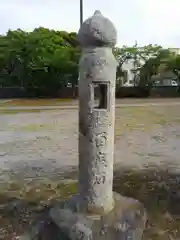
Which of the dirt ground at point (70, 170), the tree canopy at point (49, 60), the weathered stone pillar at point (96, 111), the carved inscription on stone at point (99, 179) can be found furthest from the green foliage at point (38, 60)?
the carved inscription on stone at point (99, 179)

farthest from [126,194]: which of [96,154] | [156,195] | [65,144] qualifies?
[65,144]

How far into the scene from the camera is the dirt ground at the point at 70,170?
161 inches

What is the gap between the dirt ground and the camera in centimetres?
408

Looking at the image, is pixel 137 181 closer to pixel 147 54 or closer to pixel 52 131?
pixel 52 131

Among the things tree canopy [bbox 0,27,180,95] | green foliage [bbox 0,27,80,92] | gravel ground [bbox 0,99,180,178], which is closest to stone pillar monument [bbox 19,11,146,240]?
gravel ground [bbox 0,99,180,178]

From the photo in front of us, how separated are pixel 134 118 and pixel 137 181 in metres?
8.18

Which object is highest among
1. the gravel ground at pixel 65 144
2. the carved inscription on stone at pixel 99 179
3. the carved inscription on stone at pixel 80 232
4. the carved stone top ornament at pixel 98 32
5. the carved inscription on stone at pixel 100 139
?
the carved stone top ornament at pixel 98 32

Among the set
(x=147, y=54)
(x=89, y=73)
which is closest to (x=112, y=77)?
(x=89, y=73)

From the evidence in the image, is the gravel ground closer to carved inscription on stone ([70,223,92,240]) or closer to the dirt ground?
the dirt ground

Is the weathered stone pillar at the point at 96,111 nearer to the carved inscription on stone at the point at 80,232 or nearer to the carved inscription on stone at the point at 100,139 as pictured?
the carved inscription on stone at the point at 100,139

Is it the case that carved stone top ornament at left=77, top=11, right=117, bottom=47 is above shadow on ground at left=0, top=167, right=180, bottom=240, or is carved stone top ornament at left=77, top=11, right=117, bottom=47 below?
above

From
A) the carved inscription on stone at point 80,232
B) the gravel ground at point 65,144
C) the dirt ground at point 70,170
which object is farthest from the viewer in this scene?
the gravel ground at point 65,144

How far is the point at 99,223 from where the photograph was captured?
2.81 m

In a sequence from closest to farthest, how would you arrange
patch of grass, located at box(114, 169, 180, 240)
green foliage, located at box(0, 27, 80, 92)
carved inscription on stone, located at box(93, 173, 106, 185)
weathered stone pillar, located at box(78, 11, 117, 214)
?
weathered stone pillar, located at box(78, 11, 117, 214) < carved inscription on stone, located at box(93, 173, 106, 185) < patch of grass, located at box(114, 169, 180, 240) < green foliage, located at box(0, 27, 80, 92)
